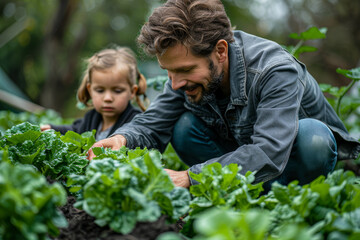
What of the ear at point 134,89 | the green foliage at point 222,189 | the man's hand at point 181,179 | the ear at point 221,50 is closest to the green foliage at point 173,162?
the ear at point 134,89

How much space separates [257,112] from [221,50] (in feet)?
1.87

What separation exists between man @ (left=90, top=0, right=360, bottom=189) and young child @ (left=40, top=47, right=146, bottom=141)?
0.90 metres

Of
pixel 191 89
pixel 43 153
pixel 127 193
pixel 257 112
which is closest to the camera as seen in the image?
pixel 127 193

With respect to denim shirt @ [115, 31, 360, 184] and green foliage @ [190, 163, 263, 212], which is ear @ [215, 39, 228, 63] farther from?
green foliage @ [190, 163, 263, 212]

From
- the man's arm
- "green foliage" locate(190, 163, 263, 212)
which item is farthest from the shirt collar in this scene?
"green foliage" locate(190, 163, 263, 212)

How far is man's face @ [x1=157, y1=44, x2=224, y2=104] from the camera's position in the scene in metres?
2.42

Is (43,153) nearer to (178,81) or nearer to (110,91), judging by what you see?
(178,81)

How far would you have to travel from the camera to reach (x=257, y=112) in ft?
7.47

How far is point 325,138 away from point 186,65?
1.01 m

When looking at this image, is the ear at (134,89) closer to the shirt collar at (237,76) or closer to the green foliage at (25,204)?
the shirt collar at (237,76)

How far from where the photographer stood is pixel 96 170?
1.46 m

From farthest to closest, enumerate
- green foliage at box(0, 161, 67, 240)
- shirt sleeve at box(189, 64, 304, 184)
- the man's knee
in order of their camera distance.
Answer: the man's knee
shirt sleeve at box(189, 64, 304, 184)
green foliage at box(0, 161, 67, 240)

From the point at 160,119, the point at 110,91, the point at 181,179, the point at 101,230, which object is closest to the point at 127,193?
the point at 101,230

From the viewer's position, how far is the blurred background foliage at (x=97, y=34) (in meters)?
10.5
